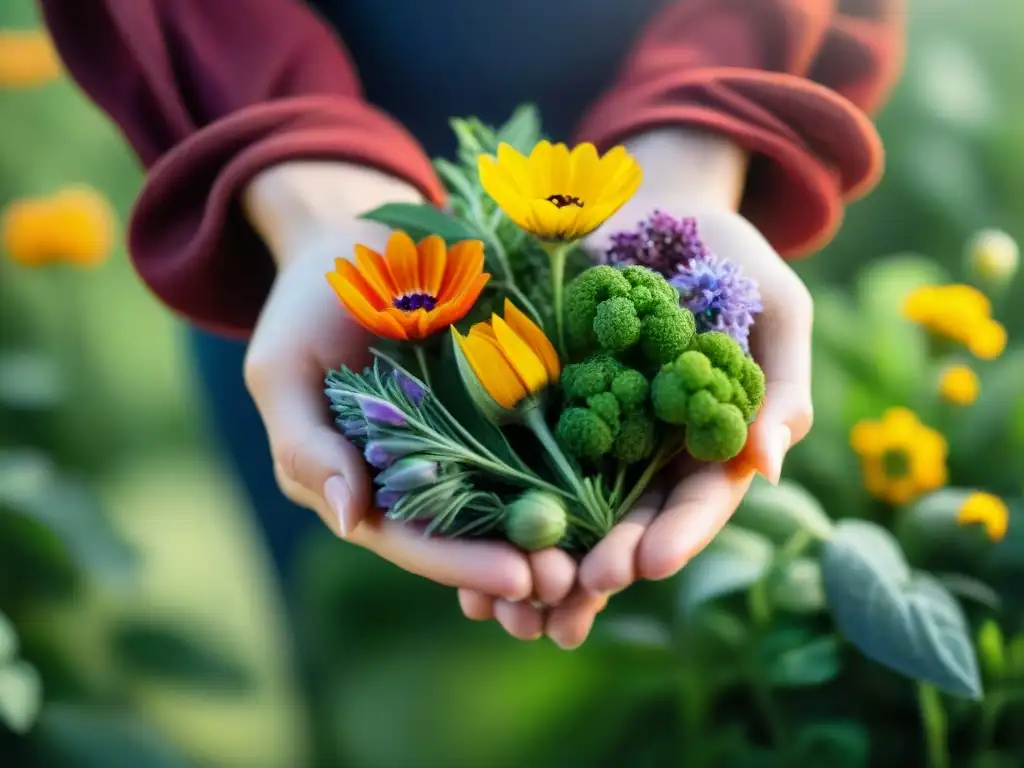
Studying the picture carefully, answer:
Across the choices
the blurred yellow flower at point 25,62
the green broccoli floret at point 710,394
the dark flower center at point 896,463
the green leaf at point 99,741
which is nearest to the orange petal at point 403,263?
the green broccoli floret at point 710,394

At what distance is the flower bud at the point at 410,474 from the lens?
1.13 ft

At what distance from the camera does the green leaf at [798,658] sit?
0.52m

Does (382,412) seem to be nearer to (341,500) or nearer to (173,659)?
(341,500)

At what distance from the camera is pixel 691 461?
383 mm

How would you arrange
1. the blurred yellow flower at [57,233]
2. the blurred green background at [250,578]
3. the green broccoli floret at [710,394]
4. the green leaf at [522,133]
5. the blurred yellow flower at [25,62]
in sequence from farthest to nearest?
1. the blurred yellow flower at [25,62]
2. the blurred yellow flower at [57,233]
3. the blurred green background at [250,578]
4. the green leaf at [522,133]
5. the green broccoli floret at [710,394]

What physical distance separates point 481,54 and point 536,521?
1.08ft

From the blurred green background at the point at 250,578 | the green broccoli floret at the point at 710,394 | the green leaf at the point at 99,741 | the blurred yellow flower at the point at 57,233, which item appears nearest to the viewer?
the green broccoli floret at the point at 710,394

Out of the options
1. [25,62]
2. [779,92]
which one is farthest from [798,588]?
[25,62]

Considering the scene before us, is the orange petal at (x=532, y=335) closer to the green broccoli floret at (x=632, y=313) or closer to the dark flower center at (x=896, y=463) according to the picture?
the green broccoli floret at (x=632, y=313)

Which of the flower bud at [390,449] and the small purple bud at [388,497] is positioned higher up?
the flower bud at [390,449]

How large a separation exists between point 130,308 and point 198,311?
61 centimetres

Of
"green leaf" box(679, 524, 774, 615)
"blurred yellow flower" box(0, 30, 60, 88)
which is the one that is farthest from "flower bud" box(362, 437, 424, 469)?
"blurred yellow flower" box(0, 30, 60, 88)

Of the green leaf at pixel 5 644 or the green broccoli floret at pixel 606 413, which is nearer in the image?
the green broccoli floret at pixel 606 413

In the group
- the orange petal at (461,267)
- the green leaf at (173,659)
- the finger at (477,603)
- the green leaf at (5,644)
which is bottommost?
the green leaf at (173,659)
